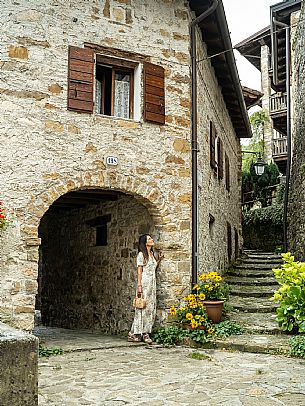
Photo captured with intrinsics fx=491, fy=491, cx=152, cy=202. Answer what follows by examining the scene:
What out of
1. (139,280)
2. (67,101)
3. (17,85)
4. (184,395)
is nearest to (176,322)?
(139,280)

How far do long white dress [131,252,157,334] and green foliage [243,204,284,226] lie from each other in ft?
36.4

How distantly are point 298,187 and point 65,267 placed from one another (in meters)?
5.59

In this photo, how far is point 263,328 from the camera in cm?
754

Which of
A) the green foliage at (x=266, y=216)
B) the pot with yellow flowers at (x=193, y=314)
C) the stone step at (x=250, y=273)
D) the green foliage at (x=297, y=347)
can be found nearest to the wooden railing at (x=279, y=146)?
the green foliage at (x=266, y=216)

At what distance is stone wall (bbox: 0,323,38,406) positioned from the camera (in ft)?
7.84

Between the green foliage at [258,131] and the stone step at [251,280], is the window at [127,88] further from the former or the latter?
the green foliage at [258,131]

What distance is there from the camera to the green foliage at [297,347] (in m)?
6.20

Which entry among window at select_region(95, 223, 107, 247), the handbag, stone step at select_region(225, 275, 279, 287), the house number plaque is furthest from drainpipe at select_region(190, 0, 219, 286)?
stone step at select_region(225, 275, 279, 287)

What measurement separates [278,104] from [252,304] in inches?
423

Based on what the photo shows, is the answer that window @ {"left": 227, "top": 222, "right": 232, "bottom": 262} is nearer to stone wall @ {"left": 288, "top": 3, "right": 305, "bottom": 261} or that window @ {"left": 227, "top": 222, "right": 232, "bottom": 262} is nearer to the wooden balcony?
stone wall @ {"left": 288, "top": 3, "right": 305, "bottom": 261}

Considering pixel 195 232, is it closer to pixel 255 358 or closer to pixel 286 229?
pixel 255 358

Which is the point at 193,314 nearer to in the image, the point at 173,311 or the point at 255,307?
the point at 173,311

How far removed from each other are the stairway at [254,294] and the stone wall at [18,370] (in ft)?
18.0

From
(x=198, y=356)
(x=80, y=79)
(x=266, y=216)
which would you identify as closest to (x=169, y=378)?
(x=198, y=356)
